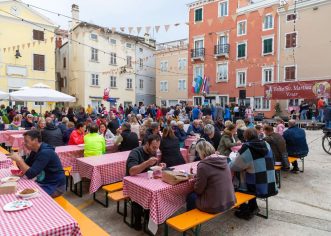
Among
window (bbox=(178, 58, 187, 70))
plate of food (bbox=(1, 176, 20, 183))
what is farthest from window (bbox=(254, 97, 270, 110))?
plate of food (bbox=(1, 176, 20, 183))

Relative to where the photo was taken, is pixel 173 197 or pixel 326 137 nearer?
pixel 173 197

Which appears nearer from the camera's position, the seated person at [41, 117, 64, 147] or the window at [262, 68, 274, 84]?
the seated person at [41, 117, 64, 147]

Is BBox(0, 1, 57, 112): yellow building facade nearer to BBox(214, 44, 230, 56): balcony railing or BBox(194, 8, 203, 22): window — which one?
BBox(194, 8, 203, 22): window

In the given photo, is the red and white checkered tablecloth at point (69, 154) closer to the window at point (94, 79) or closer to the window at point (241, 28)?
the window at point (241, 28)

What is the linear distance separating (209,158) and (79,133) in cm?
452

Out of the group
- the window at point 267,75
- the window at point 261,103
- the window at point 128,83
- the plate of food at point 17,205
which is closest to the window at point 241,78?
the window at point 267,75

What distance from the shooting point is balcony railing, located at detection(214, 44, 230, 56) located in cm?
2818

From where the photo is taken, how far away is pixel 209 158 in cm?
357

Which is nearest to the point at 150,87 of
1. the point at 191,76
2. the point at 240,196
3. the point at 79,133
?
the point at 191,76

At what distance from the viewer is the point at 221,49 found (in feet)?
94.3

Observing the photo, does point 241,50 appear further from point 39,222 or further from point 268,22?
point 39,222

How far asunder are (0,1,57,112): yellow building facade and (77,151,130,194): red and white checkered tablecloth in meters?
20.3

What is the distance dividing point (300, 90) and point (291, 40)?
7031 mm

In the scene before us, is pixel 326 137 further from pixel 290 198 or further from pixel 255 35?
pixel 255 35
